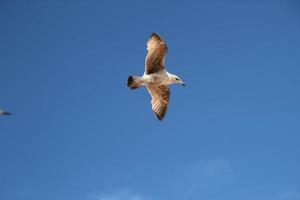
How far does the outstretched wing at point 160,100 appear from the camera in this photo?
35.9 meters

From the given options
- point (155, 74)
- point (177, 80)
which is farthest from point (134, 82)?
point (177, 80)

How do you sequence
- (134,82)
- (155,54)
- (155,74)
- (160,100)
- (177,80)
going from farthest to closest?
(160,100) → (177,80) → (155,74) → (155,54) → (134,82)

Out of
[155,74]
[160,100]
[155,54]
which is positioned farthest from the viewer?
[160,100]

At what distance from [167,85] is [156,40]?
185cm

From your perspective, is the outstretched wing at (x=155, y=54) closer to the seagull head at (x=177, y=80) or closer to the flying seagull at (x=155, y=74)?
the flying seagull at (x=155, y=74)

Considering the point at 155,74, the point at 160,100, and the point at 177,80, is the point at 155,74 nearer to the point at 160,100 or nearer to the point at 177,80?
the point at 177,80

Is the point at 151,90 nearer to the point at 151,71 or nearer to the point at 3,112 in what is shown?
the point at 151,71

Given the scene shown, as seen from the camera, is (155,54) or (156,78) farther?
(156,78)

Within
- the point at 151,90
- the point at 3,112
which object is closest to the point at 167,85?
the point at 151,90

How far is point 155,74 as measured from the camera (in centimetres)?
3481

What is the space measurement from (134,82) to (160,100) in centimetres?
198

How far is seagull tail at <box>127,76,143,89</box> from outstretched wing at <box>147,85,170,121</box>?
4.49ft

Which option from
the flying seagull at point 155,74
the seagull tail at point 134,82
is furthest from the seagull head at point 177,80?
the seagull tail at point 134,82

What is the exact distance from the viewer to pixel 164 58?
34750 millimetres
